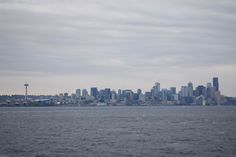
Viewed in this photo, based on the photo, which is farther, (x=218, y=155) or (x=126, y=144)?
(x=126, y=144)

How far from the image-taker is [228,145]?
258ft

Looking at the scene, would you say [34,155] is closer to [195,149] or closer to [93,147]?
[93,147]

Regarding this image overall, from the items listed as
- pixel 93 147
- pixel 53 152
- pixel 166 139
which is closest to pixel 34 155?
pixel 53 152

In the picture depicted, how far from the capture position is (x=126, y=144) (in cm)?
8119

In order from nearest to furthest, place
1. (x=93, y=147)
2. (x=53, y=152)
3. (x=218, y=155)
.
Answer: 1. (x=218, y=155)
2. (x=53, y=152)
3. (x=93, y=147)

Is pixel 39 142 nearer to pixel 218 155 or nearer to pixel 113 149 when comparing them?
pixel 113 149

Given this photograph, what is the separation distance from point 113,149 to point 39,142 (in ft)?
66.9

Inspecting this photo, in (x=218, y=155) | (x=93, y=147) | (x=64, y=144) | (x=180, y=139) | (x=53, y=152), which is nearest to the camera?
(x=218, y=155)

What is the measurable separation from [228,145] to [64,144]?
2928cm

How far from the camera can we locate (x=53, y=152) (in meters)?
70.8

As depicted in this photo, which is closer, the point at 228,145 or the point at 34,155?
the point at 34,155

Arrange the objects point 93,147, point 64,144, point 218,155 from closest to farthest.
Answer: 1. point 218,155
2. point 93,147
3. point 64,144

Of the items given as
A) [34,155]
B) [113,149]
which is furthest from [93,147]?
[34,155]

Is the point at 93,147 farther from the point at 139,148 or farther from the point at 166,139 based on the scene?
the point at 166,139
